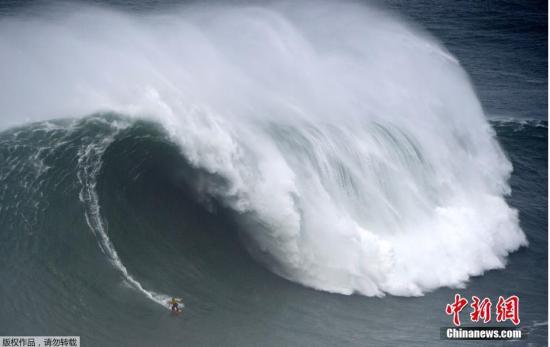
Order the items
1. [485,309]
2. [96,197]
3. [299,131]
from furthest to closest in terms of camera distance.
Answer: [299,131]
[96,197]
[485,309]

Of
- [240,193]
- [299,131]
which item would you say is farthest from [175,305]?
[299,131]

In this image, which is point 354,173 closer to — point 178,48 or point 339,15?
point 178,48

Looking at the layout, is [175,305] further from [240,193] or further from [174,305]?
[240,193]

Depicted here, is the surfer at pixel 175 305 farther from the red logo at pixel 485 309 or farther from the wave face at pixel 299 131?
the red logo at pixel 485 309

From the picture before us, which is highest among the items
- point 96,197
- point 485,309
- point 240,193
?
point 240,193

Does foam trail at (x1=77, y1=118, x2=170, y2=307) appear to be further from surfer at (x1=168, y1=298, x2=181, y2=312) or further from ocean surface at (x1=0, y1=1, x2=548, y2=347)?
surfer at (x1=168, y1=298, x2=181, y2=312)

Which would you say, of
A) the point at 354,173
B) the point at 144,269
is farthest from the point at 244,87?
the point at 144,269

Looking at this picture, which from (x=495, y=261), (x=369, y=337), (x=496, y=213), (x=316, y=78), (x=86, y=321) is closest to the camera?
(x=86, y=321)
